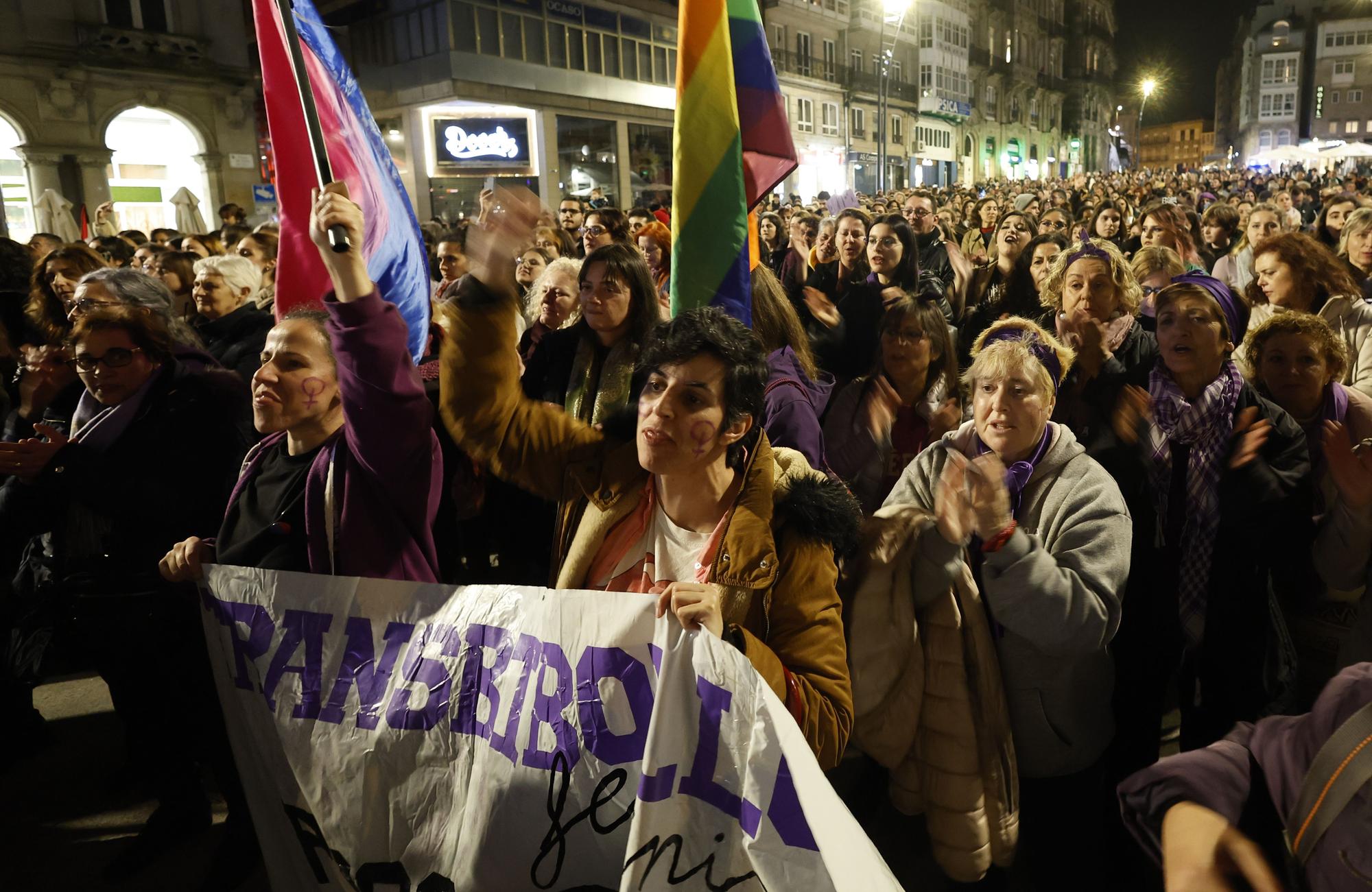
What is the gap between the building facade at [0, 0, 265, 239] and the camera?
718 inches

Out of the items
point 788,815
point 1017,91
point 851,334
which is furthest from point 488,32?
point 1017,91

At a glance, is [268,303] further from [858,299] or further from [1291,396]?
[1291,396]

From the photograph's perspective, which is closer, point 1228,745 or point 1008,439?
point 1228,745

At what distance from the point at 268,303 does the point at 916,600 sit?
4.62 m

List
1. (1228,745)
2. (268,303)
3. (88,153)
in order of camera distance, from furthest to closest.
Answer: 1. (88,153)
2. (268,303)
3. (1228,745)

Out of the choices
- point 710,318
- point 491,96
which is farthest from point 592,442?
point 491,96

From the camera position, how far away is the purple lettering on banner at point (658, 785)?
1.75 meters

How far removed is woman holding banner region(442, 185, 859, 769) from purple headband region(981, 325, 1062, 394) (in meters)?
1.03

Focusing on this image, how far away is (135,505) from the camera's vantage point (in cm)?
287

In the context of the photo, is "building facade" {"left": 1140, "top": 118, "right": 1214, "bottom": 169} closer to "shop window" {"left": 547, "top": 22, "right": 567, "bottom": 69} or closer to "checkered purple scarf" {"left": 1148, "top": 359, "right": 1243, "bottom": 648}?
"shop window" {"left": 547, "top": 22, "right": 567, "bottom": 69}

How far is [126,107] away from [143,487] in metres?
22.2

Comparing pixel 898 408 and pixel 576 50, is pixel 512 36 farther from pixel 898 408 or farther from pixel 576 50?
pixel 898 408

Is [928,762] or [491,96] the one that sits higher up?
[491,96]

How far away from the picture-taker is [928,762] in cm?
234
